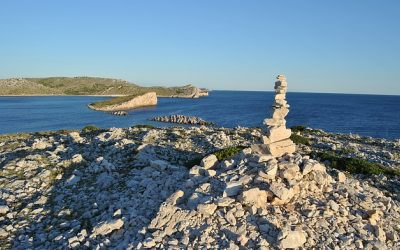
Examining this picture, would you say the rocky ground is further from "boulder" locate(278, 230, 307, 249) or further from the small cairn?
the small cairn

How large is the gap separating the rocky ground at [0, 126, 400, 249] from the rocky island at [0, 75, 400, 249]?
48 millimetres

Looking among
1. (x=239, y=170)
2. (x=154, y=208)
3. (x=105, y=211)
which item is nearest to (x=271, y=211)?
(x=239, y=170)

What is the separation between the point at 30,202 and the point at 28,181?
2152 millimetres

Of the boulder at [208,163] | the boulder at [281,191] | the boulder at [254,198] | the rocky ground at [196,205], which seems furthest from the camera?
the boulder at [208,163]

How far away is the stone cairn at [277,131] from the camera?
1780 cm

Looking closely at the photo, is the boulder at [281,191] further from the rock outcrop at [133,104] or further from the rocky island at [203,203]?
the rock outcrop at [133,104]

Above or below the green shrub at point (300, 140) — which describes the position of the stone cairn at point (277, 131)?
above

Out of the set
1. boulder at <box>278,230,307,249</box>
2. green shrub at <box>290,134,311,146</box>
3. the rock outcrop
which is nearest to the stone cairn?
boulder at <box>278,230,307,249</box>

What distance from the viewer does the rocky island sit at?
45.0 feet

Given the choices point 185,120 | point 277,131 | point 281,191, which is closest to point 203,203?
point 281,191

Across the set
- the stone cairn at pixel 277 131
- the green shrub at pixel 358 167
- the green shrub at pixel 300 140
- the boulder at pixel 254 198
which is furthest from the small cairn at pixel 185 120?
the boulder at pixel 254 198

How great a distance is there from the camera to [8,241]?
15883mm

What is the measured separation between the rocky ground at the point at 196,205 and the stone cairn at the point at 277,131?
23.6 inches

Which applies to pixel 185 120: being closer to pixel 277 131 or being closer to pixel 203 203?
pixel 277 131
